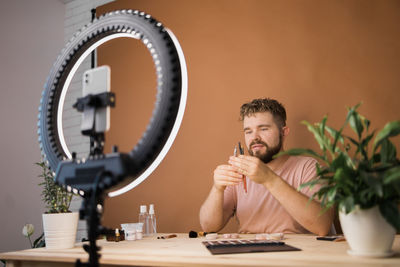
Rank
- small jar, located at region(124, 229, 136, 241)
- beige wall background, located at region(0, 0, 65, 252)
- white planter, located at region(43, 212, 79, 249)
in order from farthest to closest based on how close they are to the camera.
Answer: beige wall background, located at region(0, 0, 65, 252) → small jar, located at region(124, 229, 136, 241) → white planter, located at region(43, 212, 79, 249)

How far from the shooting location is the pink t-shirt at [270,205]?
195 cm

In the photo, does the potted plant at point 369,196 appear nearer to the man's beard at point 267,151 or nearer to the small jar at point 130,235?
the small jar at point 130,235

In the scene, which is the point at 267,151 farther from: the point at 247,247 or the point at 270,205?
the point at 247,247

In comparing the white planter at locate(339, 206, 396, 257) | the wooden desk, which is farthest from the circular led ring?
the white planter at locate(339, 206, 396, 257)

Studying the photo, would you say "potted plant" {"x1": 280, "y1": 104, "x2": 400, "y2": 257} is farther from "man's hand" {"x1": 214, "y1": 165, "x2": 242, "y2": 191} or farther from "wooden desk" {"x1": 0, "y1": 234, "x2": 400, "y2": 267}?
"man's hand" {"x1": 214, "y1": 165, "x2": 242, "y2": 191}

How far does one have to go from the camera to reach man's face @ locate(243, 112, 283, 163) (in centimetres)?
219

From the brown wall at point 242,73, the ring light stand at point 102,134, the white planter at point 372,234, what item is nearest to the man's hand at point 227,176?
the brown wall at point 242,73

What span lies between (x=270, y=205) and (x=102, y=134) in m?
1.51

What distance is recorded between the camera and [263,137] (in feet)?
7.24

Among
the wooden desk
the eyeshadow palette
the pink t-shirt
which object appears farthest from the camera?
the pink t-shirt

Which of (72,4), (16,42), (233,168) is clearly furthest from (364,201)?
(72,4)

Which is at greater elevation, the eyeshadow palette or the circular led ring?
the circular led ring

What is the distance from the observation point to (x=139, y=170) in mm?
657

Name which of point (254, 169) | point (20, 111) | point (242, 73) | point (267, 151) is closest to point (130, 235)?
point (254, 169)
